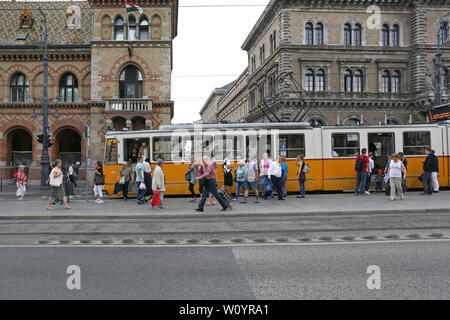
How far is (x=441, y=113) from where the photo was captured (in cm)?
1880

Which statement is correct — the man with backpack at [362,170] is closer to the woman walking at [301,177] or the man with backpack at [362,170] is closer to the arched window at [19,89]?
the woman walking at [301,177]

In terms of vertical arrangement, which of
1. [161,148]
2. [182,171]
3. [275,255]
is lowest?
[275,255]

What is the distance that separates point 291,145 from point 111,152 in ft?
26.7

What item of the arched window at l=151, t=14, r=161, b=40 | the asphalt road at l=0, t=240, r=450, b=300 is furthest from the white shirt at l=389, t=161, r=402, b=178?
the arched window at l=151, t=14, r=161, b=40

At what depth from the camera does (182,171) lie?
1633 centimetres

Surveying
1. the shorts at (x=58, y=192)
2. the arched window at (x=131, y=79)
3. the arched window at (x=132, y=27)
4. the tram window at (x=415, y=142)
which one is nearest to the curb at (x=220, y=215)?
the shorts at (x=58, y=192)

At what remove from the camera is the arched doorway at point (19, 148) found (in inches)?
1208

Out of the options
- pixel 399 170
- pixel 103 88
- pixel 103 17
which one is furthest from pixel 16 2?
pixel 399 170

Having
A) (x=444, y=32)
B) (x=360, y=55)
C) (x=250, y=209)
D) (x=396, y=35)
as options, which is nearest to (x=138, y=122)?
(x=250, y=209)

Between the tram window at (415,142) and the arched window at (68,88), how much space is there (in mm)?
25435

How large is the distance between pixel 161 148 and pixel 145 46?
14794 mm

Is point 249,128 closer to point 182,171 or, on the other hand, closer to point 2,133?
point 182,171

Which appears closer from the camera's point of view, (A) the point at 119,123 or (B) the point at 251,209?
(B) the point at 251,209

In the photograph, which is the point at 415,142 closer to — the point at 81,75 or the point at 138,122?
the point at 138,122
